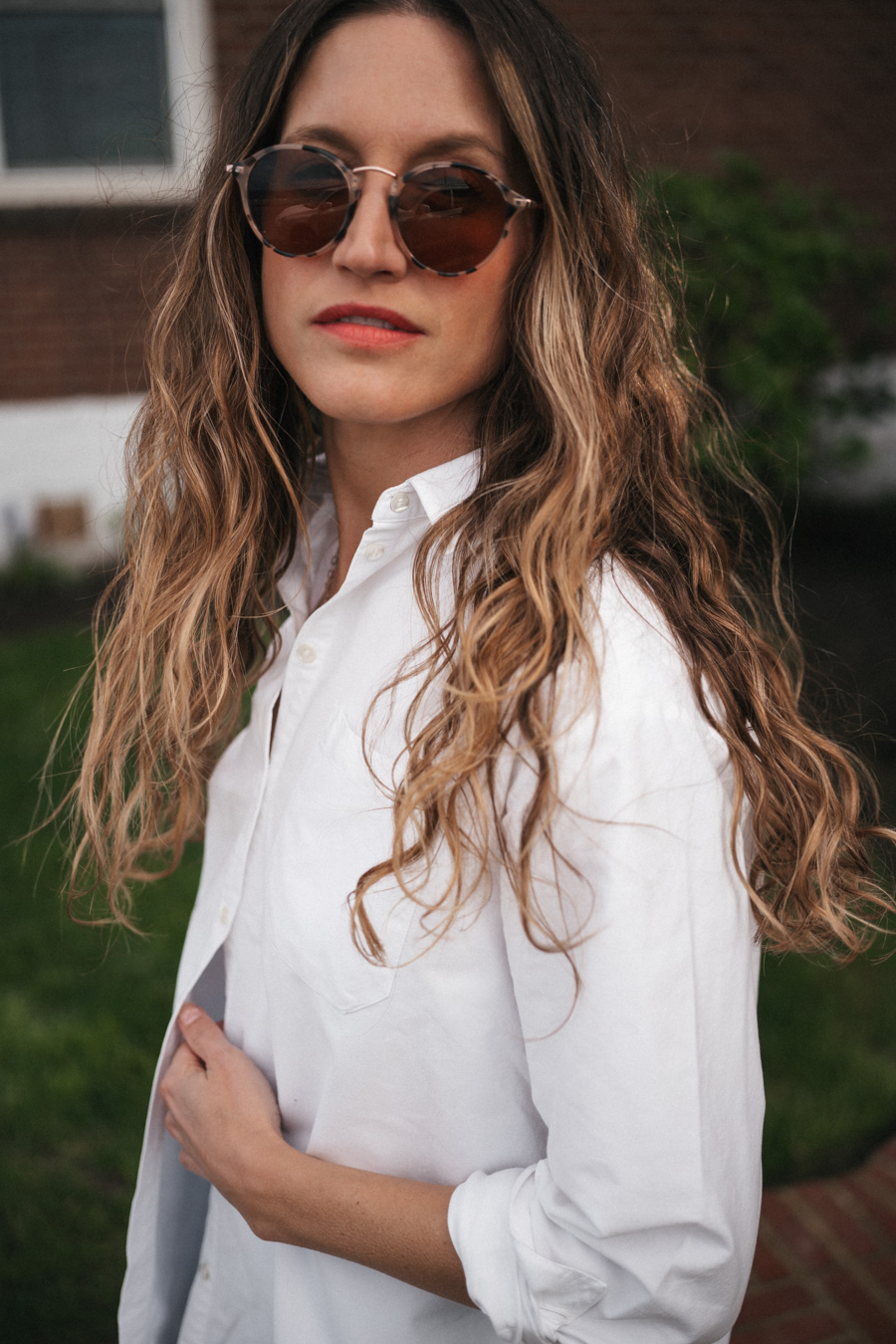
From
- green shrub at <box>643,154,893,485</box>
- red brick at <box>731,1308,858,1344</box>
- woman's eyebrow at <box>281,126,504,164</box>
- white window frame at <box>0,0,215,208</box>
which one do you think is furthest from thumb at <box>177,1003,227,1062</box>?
white window frame at <box>0,0,215,208</box>

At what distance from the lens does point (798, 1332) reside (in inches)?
90.7

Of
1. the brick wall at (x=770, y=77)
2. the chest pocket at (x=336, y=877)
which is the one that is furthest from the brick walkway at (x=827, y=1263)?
the brick wall at (x=770, y=77)

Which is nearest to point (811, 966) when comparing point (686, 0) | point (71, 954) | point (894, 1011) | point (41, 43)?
point (894, 1011)

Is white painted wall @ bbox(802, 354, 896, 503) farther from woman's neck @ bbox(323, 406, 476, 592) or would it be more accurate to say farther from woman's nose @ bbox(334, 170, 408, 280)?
woman's nose @ bbox(334, 170, 408, 280)

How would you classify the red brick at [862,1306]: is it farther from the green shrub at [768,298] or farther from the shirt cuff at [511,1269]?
the green shrub at [768,298]

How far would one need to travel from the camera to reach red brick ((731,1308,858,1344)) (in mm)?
2283

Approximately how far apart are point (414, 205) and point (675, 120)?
6203 millimetres

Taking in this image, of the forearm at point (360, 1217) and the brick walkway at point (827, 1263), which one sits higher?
the forearm at point (360, 1217)

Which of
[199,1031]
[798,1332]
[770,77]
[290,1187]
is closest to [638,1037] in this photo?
[290,1187]

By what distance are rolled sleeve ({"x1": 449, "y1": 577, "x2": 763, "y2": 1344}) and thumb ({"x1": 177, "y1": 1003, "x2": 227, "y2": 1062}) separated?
1.60ft

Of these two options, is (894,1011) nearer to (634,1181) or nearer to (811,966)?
(811,966)

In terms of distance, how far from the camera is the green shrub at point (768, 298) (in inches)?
188

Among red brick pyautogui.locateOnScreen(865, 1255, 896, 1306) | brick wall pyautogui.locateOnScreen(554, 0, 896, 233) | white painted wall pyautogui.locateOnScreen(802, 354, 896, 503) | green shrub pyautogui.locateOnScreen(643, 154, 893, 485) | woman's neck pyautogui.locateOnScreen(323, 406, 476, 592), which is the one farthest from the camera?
white painted wall pyautogui.locateOnScreen(802, 354, 896, 503)

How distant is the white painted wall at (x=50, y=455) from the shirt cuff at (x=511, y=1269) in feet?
18.5
